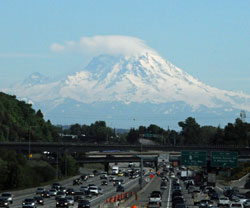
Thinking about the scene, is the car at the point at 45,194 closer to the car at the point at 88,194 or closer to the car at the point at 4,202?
the car at the point at 88,194

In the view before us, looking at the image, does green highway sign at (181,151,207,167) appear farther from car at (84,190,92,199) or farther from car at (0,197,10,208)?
car at (0,197,10,208)

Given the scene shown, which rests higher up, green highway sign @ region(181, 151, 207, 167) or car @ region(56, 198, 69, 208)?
green highway sign @ region(181, 151, 207, 167)

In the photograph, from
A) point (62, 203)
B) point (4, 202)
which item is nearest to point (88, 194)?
point (4, 202)

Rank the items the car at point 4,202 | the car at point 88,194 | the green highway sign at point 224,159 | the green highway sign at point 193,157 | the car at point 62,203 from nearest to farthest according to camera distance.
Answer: the car at point 62,203 < the car at point 4,202 < the car at point 88,194 < the green highway sign at point 224,159 < the green highway sign at point 193,157

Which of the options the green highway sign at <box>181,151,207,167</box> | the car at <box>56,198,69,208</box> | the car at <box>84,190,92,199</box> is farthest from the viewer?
the green highway sign at <box>181,151,207,167</box>

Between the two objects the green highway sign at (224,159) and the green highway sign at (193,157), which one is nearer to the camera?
the green highway sign at (224,159)

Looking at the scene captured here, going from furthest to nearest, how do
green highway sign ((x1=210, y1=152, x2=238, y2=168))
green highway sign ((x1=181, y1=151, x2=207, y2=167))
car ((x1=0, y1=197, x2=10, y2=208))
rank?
green highway sign ((x1=181, y1=151, x2=207, y2=167)) < green highway sign ((x1=210, y1=152, x2=238, y2=168)) < car ((x1=0, y1=197, x2=10, y2=208))

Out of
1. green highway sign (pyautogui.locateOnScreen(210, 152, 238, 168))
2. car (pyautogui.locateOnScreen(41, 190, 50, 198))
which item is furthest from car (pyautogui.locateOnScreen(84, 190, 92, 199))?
green highway sign (pyautogui.locateOnScreen(210, 152, 238, 168))

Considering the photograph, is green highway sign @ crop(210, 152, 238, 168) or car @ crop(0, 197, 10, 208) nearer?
car @ crop(0, 197, 10, 208)

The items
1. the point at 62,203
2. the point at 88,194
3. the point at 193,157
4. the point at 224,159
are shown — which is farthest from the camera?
the point at 193,157

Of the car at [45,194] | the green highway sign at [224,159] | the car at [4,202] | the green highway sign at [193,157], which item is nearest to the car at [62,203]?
the car at [4,202]

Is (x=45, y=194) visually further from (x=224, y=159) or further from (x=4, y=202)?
(x=224, y=159)

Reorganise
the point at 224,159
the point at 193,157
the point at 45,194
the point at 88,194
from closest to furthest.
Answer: the point at 88,194, the point at 45,194, the point at 224,159, the point at 193,157

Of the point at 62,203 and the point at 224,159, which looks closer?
the point at 62,203
